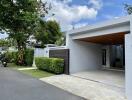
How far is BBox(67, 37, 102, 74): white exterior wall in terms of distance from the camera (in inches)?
654

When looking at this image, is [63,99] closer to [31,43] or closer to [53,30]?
[31,43]

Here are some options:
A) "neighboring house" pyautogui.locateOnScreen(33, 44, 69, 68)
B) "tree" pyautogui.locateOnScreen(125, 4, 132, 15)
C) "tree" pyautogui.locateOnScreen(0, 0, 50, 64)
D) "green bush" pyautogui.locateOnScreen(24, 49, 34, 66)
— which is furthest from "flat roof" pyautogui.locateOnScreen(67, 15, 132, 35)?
"tree" pyautogui.locateOnScreen(125, 4, 132, 15)

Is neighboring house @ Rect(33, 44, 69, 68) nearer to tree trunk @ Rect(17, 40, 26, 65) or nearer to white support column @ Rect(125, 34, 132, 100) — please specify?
tree trunk @ Rect(17, 40, 26, 65)

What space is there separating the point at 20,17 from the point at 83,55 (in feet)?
29.7

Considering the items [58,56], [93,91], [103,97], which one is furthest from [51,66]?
[103,97]

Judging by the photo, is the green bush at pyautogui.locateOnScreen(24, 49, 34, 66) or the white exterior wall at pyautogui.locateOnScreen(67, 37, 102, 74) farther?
the green bush at pyautogui.locateOnScreen(24, 49, 34, 66)

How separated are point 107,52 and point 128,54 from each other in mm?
14188

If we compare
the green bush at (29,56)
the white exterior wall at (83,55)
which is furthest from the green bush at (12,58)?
the white exterior wall at (83,55)

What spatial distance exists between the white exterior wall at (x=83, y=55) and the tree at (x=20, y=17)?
764 cm

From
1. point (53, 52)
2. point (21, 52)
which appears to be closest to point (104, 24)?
point (53, 52)

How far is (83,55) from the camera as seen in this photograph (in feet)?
58.9

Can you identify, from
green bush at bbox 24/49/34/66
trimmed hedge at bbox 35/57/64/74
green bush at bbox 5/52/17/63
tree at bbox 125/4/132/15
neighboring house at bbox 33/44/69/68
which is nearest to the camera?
trimmed hedge at bbox 35/57/64/74

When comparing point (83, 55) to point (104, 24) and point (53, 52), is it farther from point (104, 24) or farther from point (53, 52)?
point (104, 24)

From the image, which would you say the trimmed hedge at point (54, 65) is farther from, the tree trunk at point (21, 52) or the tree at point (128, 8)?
the tree at point (128, 8)
